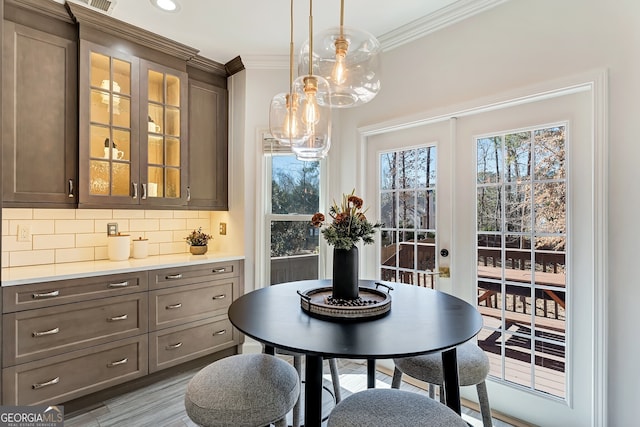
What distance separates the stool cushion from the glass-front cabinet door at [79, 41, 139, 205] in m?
2.37

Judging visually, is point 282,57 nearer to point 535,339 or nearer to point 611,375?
point 535,339

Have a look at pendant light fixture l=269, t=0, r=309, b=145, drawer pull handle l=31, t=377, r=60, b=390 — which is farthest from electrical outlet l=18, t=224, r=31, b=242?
pendant light fixture l=269, t=0, r=309, b=145

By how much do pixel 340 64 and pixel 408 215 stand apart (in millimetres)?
1603

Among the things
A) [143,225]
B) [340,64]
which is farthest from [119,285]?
[340,64]

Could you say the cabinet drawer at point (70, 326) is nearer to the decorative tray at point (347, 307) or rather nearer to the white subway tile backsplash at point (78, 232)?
the white subway tile backsplash at point (78, 232)

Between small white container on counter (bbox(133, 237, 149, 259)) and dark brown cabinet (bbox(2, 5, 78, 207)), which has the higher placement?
dark brown cabinet (bbox(2, 5, 78, 207))

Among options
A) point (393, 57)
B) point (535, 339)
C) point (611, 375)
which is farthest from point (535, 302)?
point (393, 57)

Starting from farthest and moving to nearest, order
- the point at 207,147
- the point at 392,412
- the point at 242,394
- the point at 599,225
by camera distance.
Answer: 1. the point at 207,147
2. the point at 599,225
3. the point at 242,394
4. the point at 392,412

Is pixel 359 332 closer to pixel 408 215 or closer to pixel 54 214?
pixel 408 215

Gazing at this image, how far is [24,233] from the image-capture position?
2.44m

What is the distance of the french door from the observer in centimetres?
191

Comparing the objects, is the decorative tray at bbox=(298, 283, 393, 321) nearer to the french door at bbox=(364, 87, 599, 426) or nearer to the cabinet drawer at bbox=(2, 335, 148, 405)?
the french door at bbox=(364, 87, 599, 426)

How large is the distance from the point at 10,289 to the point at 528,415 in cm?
323

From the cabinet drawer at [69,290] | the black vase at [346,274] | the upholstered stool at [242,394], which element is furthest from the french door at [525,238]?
the cabinet drawer at [69,290]
